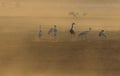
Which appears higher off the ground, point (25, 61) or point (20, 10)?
point (20, 10)

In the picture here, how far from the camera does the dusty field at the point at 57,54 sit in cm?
89

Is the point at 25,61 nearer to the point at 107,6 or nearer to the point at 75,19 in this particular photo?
the point at 75,19

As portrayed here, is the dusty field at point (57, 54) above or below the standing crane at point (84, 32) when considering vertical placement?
below

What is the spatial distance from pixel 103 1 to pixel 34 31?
9.3 inches

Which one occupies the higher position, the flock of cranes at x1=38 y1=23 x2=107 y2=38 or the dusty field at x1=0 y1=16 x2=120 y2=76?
the flock of cranes at x1=38 y1=23 x2=107 y2=38

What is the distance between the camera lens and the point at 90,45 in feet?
3.01

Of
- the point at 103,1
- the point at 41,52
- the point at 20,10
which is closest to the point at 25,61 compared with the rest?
the point at 41,52

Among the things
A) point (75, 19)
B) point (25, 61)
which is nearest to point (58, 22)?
point (75, 19)

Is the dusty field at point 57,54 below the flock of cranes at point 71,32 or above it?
below

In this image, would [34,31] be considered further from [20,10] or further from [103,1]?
[103,1]

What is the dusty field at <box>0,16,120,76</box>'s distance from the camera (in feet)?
2.92

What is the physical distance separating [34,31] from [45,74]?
136 millimetres

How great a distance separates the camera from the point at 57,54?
2.96 feet

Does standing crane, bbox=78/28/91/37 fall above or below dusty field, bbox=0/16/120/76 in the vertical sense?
above
